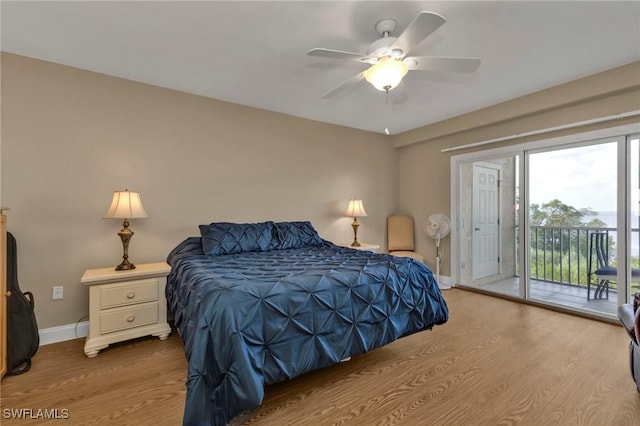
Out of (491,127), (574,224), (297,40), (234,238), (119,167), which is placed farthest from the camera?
(491,127)

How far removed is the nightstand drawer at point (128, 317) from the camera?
7.83ft

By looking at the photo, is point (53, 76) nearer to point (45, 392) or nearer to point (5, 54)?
point (5, 54)

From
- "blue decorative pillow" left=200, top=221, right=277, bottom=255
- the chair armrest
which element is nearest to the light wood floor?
the chair armrest

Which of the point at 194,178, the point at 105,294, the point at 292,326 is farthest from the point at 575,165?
the point at 105,294

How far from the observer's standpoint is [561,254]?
3.57 meters

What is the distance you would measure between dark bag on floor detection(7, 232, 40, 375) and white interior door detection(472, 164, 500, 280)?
4874mm

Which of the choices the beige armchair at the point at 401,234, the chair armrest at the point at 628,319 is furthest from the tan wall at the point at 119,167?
the chair armrest at the point at 628,319

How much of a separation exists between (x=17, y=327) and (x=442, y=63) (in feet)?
11.6

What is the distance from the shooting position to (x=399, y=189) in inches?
204

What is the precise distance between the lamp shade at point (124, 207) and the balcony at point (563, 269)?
4.34 meters

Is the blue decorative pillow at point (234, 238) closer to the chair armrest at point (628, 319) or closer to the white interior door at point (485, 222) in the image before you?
the chair armrest at point (628, 319)

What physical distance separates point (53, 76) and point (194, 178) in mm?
1417

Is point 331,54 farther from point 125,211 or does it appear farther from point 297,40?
point 125,211

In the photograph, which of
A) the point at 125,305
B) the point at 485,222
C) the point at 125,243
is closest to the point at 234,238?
the point at 125,243
